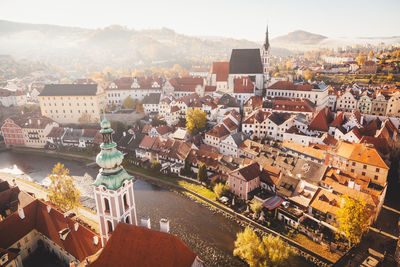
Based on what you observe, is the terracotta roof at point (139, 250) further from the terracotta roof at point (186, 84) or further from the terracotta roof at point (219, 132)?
the terracotta roof at point (186, 84)

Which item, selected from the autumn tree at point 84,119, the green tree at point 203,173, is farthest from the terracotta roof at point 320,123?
the autumn tree at point 84,119

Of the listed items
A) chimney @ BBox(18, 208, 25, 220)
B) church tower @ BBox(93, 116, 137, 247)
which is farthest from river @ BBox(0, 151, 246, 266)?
chimney @ BBox(18, 208, 25, 220)

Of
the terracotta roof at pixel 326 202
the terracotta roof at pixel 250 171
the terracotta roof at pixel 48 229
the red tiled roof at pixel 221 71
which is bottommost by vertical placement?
the terracotta roof at pixel 326 202

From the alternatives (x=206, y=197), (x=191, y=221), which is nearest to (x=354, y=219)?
(x=191, y=221)

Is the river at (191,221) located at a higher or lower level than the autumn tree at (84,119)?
lower

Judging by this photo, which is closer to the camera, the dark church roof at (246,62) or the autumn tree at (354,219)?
the autumn tree at (354,219)

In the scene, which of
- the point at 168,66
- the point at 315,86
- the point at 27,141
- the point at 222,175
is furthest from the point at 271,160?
the point at 168,66

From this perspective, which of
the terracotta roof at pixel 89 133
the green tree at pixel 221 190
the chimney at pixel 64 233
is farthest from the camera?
the terracotta roof at pixel 89 133
